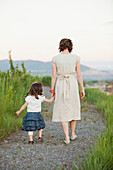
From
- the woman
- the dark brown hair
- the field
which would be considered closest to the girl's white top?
Answer: the woman

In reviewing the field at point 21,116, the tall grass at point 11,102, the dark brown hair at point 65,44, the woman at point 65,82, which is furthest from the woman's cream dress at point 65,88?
the tall grass at point 11,102

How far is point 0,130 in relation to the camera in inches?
163

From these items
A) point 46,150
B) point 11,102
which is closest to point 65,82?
point 46,150

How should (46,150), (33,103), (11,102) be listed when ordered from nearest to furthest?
1. (46,150)
2. (33,103)
3. (11,102)

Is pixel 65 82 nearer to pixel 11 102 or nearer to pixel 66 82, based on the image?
pixel 66 82

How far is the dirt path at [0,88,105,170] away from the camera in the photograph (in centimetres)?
290

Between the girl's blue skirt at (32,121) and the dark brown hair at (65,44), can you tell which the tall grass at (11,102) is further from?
the dark brown hair at (65,44)

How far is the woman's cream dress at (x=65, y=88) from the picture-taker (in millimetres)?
3586

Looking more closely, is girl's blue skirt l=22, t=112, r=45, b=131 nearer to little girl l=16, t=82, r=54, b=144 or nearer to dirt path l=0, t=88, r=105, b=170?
little girl l=16, t=82, r=54, b=144

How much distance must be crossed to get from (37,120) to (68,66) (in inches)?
40.7

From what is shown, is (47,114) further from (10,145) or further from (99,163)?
(99,163)

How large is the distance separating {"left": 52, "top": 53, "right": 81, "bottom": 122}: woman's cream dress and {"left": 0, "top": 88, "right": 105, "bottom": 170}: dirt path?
0.47 m

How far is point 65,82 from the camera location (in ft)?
11.9

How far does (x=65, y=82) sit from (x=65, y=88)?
0.33 ft
